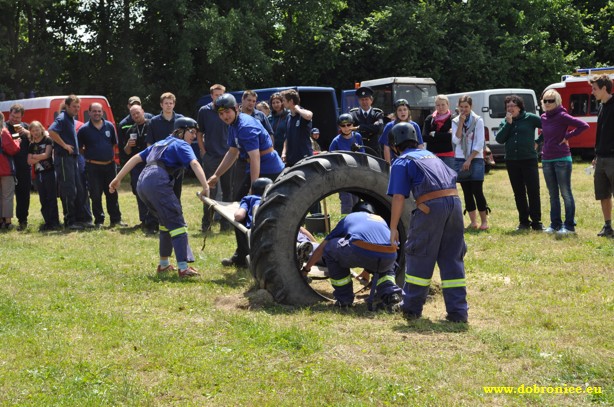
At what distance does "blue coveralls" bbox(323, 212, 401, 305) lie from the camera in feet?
21.6

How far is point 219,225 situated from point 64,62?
15.7 metres

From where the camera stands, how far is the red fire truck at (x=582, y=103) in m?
24.9

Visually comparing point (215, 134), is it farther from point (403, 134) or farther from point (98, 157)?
point (403, 134)

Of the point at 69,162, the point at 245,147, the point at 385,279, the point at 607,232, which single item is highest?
the point at 245,147

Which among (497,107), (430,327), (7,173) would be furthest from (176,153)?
(497,107)

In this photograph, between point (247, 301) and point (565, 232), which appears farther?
point (565, 232)

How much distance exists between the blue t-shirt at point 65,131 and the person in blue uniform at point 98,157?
0.35 feet

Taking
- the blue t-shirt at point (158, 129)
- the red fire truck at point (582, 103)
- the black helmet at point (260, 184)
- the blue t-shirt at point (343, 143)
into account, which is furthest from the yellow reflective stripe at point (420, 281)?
the red fire truck at point (582, 103)

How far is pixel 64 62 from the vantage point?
84.0 feet

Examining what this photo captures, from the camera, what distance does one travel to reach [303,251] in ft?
24.1

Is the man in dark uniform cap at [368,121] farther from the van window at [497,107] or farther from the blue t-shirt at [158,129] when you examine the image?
the van window at [497,107]

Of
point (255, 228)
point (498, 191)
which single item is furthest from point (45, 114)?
point (255, 228)

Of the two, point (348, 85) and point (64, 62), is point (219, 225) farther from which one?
point (348, 85)

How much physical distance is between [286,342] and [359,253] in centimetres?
128
